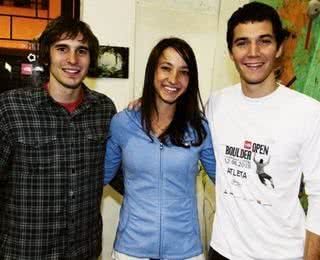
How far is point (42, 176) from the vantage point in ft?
5.58

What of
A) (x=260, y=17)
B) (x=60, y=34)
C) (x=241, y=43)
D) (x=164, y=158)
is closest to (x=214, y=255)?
(x=164, y=158)

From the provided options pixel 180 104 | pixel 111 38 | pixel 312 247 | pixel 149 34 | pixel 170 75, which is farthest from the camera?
pixel 149 34

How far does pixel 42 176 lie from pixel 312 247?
Result: 1.06 m

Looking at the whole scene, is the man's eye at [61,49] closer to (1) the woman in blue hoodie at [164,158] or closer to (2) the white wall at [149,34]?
(1) the woman in blue hoodie at [164,158]

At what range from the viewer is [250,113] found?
165 cm

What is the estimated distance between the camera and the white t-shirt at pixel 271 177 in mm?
1529

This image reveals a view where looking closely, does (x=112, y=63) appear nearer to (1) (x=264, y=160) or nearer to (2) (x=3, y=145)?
(2) (x=3, y=145)

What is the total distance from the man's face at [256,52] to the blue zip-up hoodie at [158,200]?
36cm

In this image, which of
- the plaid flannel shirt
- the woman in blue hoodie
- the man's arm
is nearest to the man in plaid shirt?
the plaid flannel shirt

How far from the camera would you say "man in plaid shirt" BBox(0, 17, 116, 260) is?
169cm

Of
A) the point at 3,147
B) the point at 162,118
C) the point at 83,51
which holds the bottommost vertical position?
the point at 3,147

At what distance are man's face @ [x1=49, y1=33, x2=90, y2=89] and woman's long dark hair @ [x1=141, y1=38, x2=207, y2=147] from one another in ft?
0.94

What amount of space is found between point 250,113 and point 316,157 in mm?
296

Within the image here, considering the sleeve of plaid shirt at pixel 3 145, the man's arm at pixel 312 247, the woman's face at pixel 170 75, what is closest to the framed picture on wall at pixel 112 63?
the woman's face at pixel 170 75
